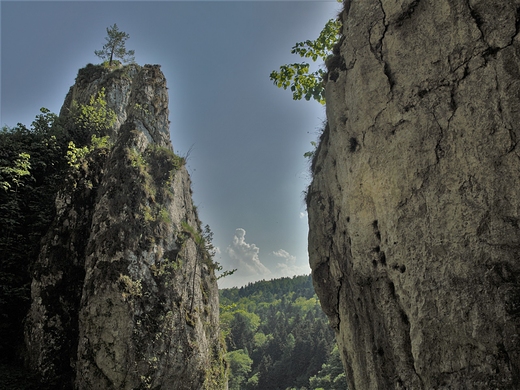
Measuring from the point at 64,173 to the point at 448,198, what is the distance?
48.2 feet

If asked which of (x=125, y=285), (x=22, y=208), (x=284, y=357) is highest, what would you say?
(x=22, y=208)

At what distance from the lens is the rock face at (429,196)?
339 centimetres

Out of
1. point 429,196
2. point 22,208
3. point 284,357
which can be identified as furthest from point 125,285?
point 284,357

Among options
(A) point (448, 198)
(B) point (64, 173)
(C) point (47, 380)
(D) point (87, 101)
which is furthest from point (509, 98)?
(D) point (87, 101)

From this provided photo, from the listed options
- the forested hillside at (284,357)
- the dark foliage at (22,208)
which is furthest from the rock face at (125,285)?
the forested hillside at (284,357)

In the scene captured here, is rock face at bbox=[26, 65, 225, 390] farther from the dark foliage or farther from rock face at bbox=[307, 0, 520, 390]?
rock face at bbox=[307, 0, 520, 390]

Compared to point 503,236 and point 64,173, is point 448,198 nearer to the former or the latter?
point 503,236

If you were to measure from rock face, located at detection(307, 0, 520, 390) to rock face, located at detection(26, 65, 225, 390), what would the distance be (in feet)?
22.8

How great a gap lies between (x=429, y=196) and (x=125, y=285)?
385 inches

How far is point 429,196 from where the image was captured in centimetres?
405

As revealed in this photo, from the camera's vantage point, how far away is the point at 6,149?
43.9 feet

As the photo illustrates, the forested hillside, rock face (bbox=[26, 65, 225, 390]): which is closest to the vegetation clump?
rock face (bbox=[26, 65, 225, 390])

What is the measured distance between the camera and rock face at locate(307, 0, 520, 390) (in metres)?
3.39

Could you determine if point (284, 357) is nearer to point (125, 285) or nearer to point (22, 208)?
point (125, 285)
